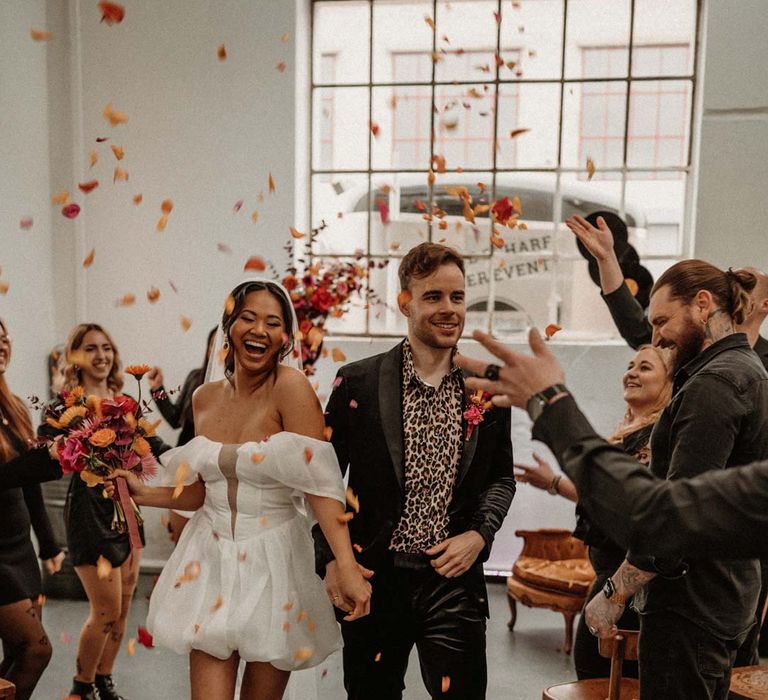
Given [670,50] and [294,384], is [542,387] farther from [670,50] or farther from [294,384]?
[670,50]

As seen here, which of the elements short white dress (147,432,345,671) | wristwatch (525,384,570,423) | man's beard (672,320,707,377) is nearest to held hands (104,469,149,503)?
short white dress (147,432,345,671)

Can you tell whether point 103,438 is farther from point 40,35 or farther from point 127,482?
point 40,35

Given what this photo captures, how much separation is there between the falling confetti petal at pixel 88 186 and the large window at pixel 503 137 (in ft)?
4.83

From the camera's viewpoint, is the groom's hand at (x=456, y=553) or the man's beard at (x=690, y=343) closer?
the man's beard at (x=690, y=343)

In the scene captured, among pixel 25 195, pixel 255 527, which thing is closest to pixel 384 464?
pixel 255 527

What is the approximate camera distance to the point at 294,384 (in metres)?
2.44

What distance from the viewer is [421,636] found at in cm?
242

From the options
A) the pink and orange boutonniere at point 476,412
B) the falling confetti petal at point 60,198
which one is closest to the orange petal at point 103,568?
the pink and orange boutonniere at point 476,412

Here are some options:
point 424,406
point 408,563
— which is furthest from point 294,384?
point 408,563

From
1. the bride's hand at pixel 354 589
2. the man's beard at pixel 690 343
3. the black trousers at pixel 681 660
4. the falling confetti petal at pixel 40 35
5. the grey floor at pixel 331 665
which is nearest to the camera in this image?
the black trousers at pixel 681 660

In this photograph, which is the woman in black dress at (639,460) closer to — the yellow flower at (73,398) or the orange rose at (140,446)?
the orange rose at (140,446)

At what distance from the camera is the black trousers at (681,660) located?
1.96m

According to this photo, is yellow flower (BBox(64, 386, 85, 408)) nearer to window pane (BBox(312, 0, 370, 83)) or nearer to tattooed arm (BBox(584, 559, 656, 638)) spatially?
tattooed arm (BBox(584, 559, 656, 638))

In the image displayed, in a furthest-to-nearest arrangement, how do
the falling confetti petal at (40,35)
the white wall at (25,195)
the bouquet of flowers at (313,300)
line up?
1. the falling confetti petal at (40,35)
2. the white wall at (25,195)
3. the bouquet of flowers at (313,300)
